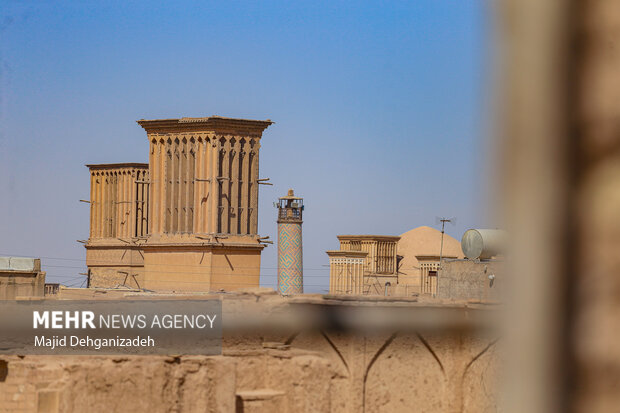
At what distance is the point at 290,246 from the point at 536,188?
2893cm

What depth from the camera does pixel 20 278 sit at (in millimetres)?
24906

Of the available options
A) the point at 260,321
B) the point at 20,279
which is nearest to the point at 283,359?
the point at 260,321

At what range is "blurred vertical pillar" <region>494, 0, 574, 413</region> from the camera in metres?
0.79

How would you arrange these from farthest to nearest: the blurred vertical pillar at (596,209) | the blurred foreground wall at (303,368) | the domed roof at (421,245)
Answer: the domed roof at (421,245) → the blurred foreground wall at (303,368) → the blurred vertical pillar at (596,209)

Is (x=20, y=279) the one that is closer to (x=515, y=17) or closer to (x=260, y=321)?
(x=260, y=321)

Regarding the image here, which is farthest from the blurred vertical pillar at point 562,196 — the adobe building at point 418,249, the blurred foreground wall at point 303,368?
the adobe building at point 418,249

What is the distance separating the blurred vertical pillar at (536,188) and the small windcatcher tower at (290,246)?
2793cm

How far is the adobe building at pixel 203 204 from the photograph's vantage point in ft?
96.8

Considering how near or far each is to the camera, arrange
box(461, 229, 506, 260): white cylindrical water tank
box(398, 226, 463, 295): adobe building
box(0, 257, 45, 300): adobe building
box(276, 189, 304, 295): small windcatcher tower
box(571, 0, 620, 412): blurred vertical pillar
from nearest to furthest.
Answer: box(571, 0, 620, 412): blurred vertical pillar < box(461, 229, 506, 260): white cylindrical water tank < box(0, 257, 45, 300): adobe building < box(276, 189, 304, 295): small windcatcher tower < box(398, 226, 463, 295): adobe building

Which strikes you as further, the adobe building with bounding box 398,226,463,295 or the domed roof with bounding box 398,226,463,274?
the domed roof with bounding box 398,226,463,274

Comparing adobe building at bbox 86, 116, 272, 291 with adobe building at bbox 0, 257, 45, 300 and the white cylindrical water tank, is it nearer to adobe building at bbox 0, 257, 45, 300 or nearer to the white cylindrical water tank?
adobe building at bbox 0, 257, 45, 300

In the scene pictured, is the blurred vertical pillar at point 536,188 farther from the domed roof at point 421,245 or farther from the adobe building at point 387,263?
the domed roof at point 421,245

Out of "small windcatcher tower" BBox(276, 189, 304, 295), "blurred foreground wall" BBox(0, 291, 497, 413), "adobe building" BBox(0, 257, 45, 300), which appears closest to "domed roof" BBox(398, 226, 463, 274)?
"small windcatcher tower" BBox(276, 189, 304, 295)

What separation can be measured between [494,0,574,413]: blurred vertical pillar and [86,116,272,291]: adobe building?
28.5 metres
